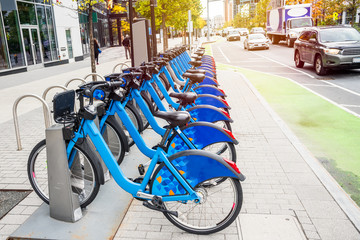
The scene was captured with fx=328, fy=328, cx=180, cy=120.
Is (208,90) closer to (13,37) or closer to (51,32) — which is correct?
(13,37)

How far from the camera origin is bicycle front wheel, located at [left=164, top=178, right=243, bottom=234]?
116 inches

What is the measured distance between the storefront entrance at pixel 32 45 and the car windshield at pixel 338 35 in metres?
15.2

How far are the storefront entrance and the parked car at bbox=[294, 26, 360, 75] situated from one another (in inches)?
569

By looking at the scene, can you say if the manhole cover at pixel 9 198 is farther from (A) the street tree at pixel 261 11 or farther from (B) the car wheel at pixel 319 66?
(A) the street tree at pixel 261 11

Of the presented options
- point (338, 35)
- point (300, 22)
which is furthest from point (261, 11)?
point (338, 35)

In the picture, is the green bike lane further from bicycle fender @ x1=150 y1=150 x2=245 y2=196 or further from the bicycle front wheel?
bicycle fender @ x1=150 y1=150 x2=245 y2=196

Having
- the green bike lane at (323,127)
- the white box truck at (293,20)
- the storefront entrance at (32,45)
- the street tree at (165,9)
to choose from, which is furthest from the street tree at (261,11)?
the green bike lane at (323,127)

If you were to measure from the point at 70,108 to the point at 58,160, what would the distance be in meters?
0.52

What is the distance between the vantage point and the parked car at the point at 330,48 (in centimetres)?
1184

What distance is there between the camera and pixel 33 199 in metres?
3.85

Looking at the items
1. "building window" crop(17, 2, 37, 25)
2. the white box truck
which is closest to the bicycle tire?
"building window" crop(17, 2, 37, 25)

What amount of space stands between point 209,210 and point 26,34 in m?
18.3

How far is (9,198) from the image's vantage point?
12.8 feet

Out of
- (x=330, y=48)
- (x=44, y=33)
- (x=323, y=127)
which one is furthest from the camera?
(x=44, y=33)
